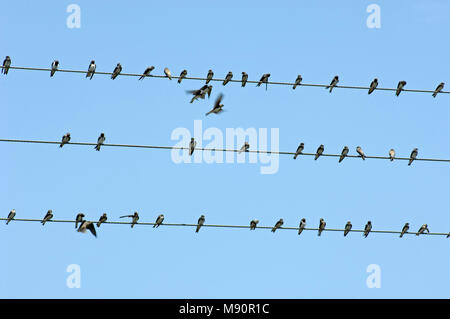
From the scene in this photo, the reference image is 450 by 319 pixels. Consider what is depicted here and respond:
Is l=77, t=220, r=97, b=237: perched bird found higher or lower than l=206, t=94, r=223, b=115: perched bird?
lower

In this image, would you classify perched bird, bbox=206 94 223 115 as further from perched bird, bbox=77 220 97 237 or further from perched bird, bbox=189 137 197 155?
perched bird, bbox=77 220 97 237

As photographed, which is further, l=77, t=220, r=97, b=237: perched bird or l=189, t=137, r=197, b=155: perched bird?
l=77, t=220, r=97, b=237: perched bird

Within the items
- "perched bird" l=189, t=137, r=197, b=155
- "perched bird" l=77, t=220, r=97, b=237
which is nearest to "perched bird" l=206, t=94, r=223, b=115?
"perched bird" l=189, t=137, r=197, b=155

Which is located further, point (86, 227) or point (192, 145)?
point (192, 145)

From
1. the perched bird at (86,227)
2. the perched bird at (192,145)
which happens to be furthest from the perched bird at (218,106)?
the perched bird at (86,227)

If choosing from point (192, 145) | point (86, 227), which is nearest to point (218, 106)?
point (192, 145)

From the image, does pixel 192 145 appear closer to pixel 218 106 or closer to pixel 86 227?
pixel 218 106

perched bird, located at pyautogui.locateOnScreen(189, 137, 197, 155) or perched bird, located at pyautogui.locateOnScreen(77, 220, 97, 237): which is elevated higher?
perched bird, located at pyautogui.locateOnScreen(189, 137, 197, 155)

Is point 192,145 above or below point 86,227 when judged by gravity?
above

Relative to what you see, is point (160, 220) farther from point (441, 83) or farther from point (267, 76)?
point (441, 83)

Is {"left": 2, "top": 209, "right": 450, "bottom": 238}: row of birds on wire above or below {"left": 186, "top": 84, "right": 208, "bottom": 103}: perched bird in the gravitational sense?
below

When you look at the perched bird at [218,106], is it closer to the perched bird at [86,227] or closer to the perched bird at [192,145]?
the perched bird at [192,145]

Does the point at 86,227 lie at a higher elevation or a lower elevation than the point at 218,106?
lower
